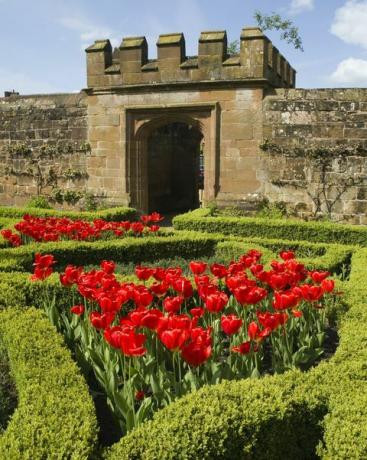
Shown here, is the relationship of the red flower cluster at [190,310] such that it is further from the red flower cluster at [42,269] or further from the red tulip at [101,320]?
the red flower cluster at [42,269]

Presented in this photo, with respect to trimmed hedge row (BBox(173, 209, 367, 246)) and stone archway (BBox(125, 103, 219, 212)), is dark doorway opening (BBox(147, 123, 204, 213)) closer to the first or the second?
stone archway (BBox(125, 103, 219, 212))

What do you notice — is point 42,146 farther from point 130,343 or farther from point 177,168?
point 130,343

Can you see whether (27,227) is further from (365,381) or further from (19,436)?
(365,381)

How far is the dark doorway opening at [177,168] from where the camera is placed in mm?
17875

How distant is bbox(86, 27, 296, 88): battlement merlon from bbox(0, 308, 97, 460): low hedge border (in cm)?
901

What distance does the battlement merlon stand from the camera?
37.7 feet

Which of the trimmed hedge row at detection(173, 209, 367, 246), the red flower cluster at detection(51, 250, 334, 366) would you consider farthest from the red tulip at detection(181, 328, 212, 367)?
the trimmed hedge row at detection(173, 209, 367, 246)

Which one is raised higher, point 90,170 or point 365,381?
point 90,170

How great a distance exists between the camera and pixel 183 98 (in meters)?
12.3

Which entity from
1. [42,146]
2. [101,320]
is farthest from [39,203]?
[101,320]

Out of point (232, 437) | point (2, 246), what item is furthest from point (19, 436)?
point (2, 246)

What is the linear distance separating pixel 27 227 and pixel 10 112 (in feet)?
28.7

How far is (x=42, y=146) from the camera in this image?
558 inches

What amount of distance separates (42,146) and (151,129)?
3322 mm
